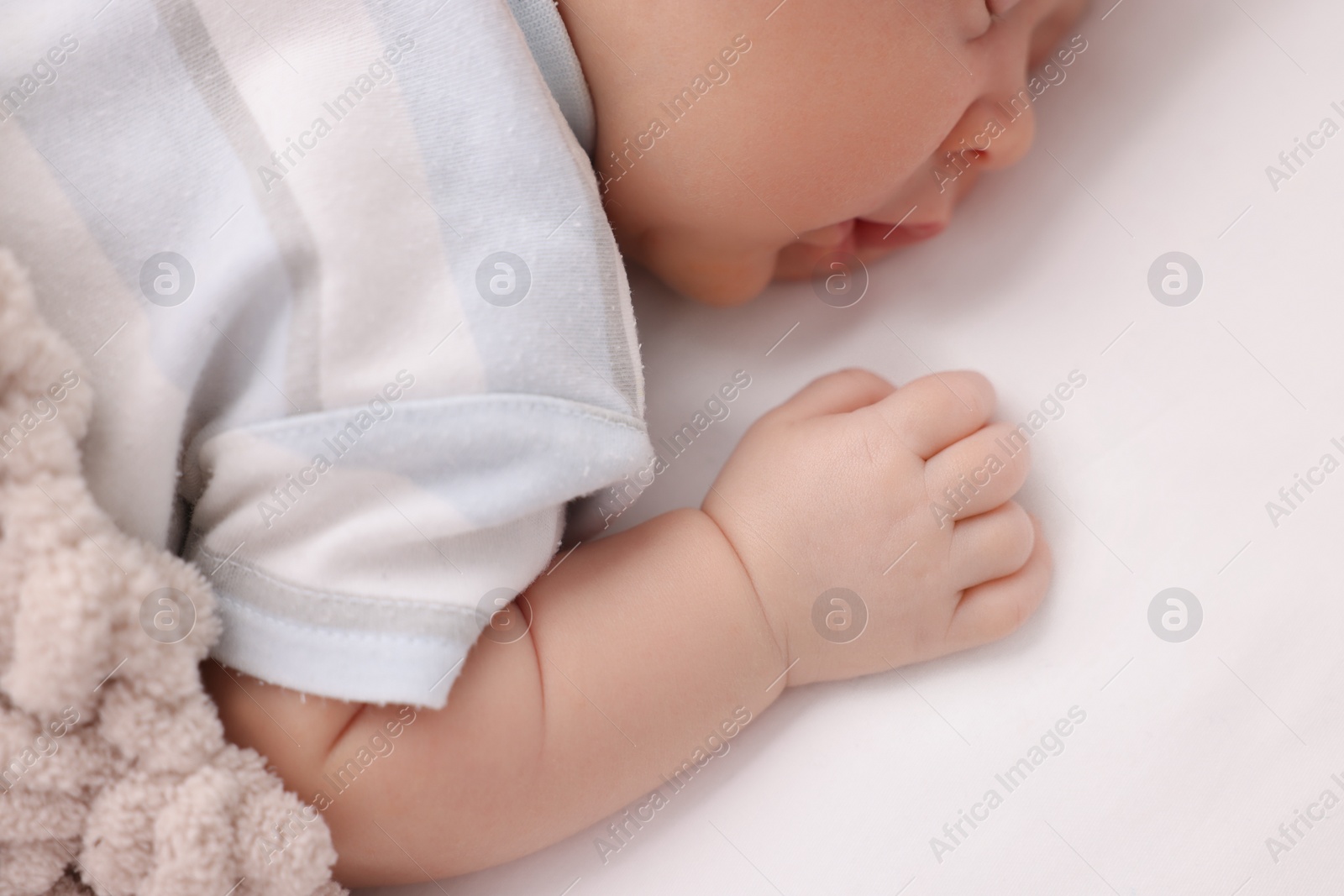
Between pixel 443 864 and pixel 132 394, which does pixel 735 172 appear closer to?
pixel 132 394

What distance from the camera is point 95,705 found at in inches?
26.2

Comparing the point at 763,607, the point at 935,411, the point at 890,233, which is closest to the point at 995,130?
the point at 890,233

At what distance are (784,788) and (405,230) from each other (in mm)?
568

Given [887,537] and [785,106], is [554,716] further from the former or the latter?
[785,106]

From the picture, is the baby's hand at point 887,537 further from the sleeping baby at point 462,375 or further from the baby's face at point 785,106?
the baby's face at point 785,106

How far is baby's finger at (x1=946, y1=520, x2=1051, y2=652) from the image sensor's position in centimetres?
86

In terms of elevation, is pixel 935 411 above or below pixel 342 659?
above

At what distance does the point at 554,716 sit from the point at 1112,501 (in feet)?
1.79

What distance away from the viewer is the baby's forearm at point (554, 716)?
29.4 inches

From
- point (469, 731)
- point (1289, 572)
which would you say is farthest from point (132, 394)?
point (1289, 572)

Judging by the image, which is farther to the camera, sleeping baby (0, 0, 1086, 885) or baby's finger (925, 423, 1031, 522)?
baby's finger (925, 423, 1031, 522)

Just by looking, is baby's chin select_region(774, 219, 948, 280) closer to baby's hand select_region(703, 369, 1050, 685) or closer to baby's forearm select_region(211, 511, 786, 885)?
baby's hand select_region(703, 369, 1050, 685)

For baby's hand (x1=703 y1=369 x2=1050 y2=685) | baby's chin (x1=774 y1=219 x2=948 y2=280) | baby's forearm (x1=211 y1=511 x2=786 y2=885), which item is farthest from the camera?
baby's chin (x1=774 y1=219 x2=948 y2=280)

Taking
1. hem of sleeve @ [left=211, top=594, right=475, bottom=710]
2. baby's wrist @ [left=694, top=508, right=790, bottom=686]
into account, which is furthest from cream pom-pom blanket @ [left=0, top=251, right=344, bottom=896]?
baby's wrist @ [left=694, top=508, right=790, bottom=686]
